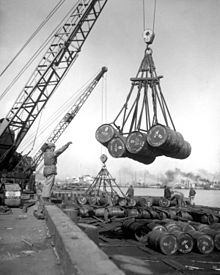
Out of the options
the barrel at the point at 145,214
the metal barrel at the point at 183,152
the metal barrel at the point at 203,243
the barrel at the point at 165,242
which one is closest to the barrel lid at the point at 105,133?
the metal barrel at the point at 183,152

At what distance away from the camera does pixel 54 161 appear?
32.9 feet

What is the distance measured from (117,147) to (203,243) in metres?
4.71

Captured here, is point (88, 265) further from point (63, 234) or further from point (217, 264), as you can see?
point (217, 264)

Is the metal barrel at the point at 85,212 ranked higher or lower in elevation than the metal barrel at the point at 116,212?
lower

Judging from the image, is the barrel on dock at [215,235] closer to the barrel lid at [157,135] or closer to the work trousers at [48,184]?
the barrel lid at [157,135]

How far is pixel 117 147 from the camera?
36.7 feet

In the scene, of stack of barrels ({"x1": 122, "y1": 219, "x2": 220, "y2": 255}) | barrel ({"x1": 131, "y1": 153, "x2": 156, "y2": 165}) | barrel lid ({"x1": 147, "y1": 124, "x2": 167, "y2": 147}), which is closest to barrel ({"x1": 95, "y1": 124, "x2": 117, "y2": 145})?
barrel ({"x1": 131, "y1": 153, "x2": 156, "y2": 165})

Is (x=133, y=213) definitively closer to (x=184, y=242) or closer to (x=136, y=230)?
(x=136, y=230)

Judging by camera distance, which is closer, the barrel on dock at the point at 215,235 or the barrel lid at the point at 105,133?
the barrel on dock at the point at 215,235

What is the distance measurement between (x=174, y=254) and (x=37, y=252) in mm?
4539

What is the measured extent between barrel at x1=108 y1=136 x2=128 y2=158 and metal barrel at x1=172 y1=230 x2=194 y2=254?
12.6 feet

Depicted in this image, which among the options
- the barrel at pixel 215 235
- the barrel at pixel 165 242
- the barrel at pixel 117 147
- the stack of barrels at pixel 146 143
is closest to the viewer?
the barrel at pixel 165 242

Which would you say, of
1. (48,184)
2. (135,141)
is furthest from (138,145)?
(48,184)

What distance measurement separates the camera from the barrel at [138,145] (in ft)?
33.7
